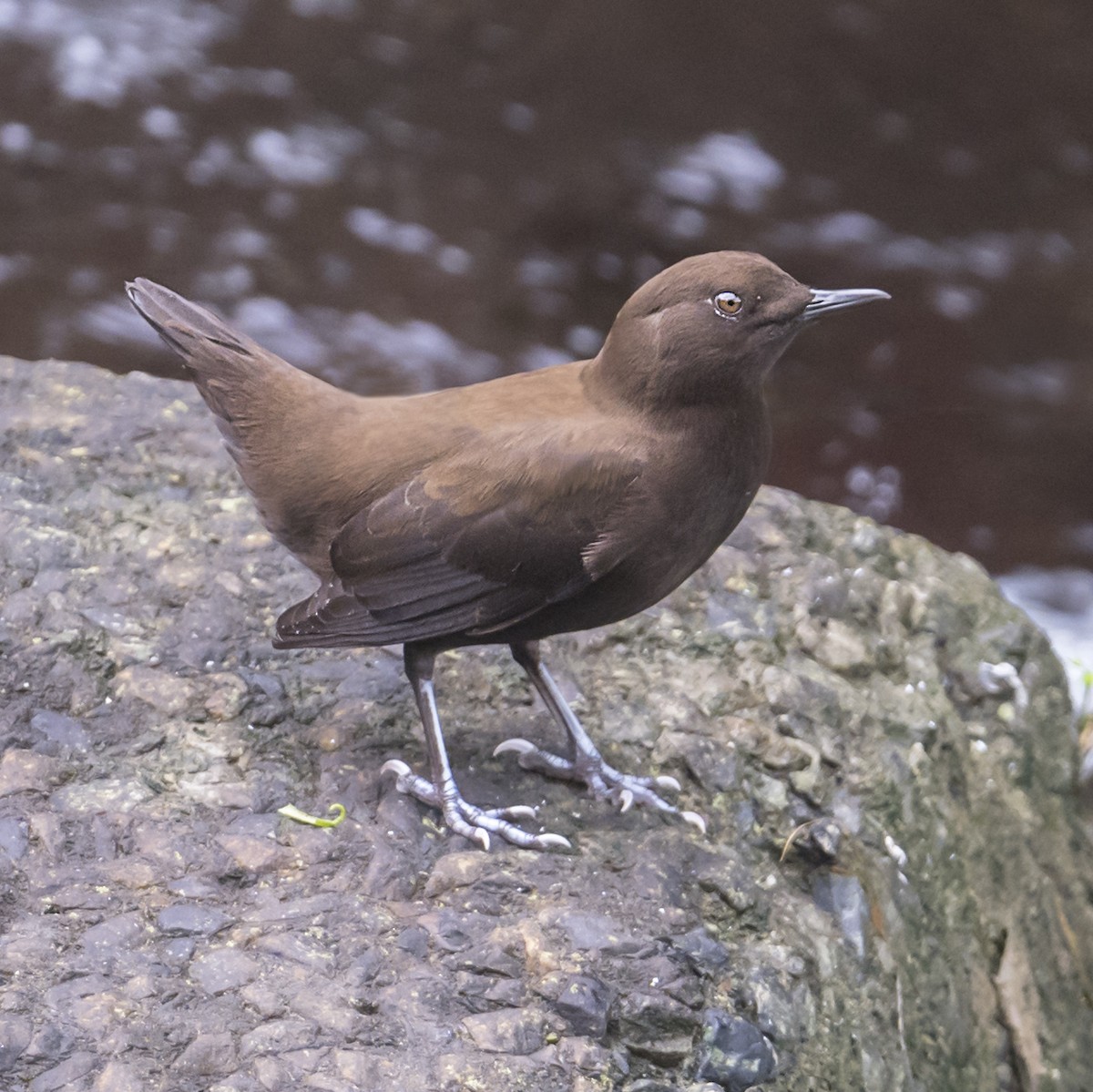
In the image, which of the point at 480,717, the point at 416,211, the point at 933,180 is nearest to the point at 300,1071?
the point at 480,717

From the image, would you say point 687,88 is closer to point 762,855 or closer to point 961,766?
point 961,766

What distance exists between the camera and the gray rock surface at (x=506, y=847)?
102 inches

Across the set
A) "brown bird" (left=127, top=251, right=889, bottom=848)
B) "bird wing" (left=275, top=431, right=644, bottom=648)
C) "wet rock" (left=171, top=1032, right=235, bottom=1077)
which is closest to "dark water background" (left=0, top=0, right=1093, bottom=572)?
"brown bird" (left=127, top=251, right=889, bottom=848)

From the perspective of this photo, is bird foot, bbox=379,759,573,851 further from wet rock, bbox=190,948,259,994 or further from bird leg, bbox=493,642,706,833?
wet rock, bbox=190,948,259,994

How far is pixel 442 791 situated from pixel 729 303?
1153mm

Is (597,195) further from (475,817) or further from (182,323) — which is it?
(475,817)

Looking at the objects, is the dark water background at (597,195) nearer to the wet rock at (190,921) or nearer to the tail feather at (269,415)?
the tail feather at (269,415)

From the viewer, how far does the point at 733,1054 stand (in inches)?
106

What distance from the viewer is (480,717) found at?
3.47 m

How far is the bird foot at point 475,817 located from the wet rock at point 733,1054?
1.69ft

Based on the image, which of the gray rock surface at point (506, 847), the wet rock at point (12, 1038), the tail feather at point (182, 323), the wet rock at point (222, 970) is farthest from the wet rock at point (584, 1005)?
the tail feather at point (182, 323)

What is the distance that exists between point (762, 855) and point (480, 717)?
0.72m

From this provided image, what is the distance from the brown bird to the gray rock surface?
0.68 feet

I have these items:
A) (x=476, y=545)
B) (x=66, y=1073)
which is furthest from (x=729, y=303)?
(x=66, y=1073)
